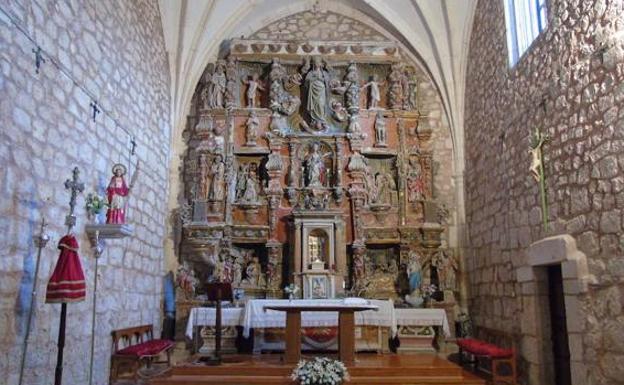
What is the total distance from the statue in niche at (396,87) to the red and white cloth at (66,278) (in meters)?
6.78

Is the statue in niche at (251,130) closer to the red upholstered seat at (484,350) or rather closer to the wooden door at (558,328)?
the red upholstered seat at (484,350)

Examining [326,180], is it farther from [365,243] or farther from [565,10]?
[565,10]

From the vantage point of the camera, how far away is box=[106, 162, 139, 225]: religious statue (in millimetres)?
6344

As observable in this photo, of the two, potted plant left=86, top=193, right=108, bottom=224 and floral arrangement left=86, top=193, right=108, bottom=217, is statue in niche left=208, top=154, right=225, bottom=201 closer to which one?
potted plant left=86, top=193, right=108, bottom=224

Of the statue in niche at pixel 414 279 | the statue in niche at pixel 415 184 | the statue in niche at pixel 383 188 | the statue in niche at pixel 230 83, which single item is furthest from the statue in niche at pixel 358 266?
the statue in niche at pixel 230 83

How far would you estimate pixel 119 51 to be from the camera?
7301 millimetres

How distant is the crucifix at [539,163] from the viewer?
620 cm

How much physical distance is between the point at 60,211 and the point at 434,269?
639 cm

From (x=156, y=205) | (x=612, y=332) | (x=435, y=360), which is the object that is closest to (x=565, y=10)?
(x=612, y=332)

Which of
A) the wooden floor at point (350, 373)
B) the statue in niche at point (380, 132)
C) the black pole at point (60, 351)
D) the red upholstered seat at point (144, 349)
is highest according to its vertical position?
the statue in niche at point (380, 132)

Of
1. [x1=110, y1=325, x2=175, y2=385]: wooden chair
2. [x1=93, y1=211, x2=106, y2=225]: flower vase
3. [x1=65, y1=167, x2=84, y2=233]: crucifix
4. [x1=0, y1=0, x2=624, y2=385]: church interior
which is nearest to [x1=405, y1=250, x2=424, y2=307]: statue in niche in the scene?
[x1=0, y1=0, x2=624, y2=385]: church interior

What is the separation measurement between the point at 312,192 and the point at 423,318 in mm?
2902

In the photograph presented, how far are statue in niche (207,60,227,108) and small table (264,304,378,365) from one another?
4.73m

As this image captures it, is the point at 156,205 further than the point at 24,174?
Yes
